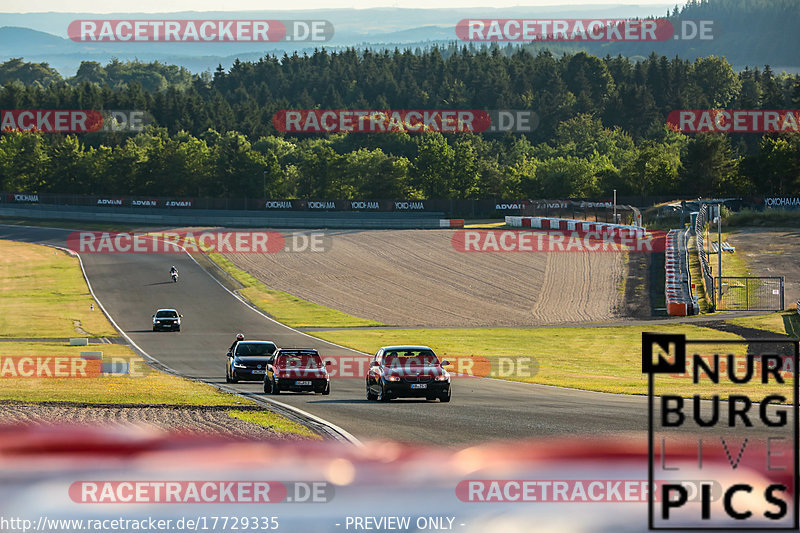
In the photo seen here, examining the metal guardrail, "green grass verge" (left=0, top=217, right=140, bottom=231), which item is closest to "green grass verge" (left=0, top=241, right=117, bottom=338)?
"green grass verge" (left=0, top=217, right=140, bottom=231)

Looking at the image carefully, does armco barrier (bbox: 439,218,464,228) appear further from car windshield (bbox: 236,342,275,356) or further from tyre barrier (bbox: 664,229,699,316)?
car windshield (bbox: 236,342,275,356)

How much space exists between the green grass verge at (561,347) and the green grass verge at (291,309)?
4.49 m

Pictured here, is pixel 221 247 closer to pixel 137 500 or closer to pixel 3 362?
pixel 3 362

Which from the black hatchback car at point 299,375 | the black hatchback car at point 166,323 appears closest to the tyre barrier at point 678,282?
the black hatchback car at point 166,323

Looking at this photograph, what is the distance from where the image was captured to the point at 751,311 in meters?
53.8

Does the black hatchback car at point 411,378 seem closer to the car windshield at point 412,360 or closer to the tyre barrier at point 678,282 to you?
the car windshield at point 412,360

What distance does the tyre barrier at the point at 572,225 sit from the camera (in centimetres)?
8394

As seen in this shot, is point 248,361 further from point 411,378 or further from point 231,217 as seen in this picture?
point 231,217

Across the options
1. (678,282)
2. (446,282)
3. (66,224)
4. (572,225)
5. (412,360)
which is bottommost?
(412,360)

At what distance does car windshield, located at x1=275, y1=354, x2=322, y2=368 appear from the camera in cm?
2753

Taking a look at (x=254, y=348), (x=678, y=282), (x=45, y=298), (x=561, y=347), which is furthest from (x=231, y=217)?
(x=254, y=348)

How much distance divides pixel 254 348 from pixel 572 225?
66.1 m

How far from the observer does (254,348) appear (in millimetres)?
32438

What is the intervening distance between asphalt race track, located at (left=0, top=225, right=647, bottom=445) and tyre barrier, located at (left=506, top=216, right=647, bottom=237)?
121ft
